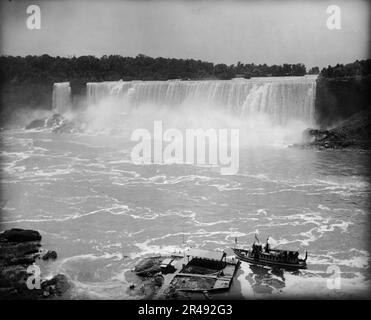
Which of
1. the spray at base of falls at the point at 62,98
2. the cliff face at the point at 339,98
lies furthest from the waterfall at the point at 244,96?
the spray at base of falls at the point at 62,98

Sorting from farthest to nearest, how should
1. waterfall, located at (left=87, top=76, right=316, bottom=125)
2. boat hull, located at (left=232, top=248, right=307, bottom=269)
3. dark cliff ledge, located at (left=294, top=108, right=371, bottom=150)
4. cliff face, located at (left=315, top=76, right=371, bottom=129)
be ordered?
waterfall, located at (left=87, top=76, right=316, bottom=125) → cliff face, located at (left=315, top=76, right=371, bottom=129) → dark cliff ledge, located at (left=294, top=108, right=371, bottom=150) → boat hull, located at (left=232, top=248, right=307, bottom=269)

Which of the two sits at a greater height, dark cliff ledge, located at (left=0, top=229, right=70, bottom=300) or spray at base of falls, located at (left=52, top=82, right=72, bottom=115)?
spray at base of falls, located at (left=52, top=82, right=72, bottom=115)

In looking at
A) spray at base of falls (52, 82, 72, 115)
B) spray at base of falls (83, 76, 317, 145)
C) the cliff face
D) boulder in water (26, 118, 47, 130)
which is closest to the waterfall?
spray at base of falls (83, 76, 317, 145)

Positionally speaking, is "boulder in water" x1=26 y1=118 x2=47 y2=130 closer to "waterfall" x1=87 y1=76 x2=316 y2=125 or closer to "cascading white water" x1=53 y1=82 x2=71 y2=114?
"cascading white water" x1=53 y1=82 x2=71 y2=114

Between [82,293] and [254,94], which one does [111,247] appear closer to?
[82,293]

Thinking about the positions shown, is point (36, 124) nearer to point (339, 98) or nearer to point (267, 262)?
point (339, 98)
